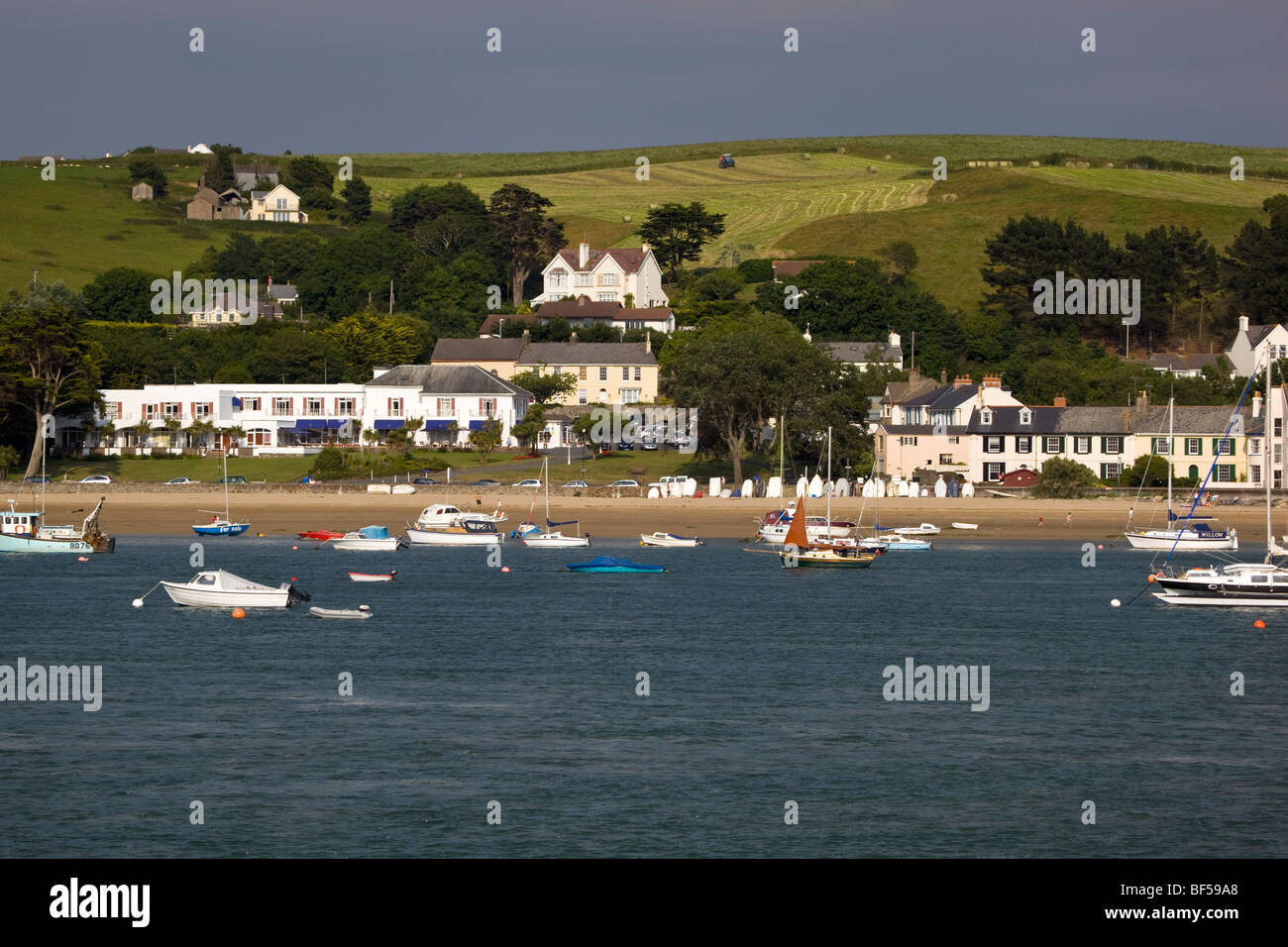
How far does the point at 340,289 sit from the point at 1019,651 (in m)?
123

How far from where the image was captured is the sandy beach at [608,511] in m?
82.6

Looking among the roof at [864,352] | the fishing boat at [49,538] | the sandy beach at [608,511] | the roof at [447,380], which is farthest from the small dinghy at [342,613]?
the roof at [864,352]

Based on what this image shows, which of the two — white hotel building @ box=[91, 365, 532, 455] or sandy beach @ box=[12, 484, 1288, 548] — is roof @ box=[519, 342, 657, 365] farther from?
sandy beach @ box=[12, 484, 1288, 548]

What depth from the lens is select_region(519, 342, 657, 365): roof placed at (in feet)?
409

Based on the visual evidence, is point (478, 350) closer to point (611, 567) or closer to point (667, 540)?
point (667, 540)

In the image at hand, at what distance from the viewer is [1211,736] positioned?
3362cm

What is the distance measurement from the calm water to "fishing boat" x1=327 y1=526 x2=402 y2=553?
524 inches

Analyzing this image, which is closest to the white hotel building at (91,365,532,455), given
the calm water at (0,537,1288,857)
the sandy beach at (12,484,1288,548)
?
the sandy beach at (12,484,1288,548)

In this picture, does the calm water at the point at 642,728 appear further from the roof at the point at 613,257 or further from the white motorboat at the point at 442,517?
the roof at the point at 613,257

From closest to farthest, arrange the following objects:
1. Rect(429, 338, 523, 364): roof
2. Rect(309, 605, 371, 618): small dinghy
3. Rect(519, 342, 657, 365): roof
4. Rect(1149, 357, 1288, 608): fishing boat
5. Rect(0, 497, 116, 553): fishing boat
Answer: Rect(309, 605, 371, 618): small dinghy < Rect(1149, 357, 1288, 608): fishing boat < Rect(0, 497, 116, 553): fishing boat < Rect(519, 342, 657, 365): roof < Rect(429, 338, 523, 364): roof

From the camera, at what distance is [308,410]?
11069 centimetres
